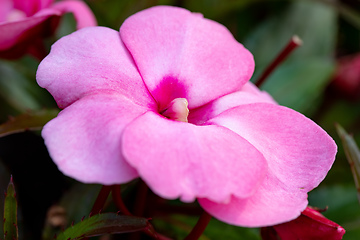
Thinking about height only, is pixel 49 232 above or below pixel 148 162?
below

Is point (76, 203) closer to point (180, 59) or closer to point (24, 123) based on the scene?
point (24, 123)

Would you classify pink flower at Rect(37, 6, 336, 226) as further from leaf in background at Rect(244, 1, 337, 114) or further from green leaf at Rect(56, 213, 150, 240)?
leaf in background at Rect(244, 1, 337, 114)

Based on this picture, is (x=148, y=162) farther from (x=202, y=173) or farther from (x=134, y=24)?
(x=134, y=24)

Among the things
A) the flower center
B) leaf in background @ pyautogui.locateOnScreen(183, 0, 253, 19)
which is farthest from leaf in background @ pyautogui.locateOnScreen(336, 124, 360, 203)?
leaf in background @ pyautogui.locateOnScreen(183, 0, 253, 19)

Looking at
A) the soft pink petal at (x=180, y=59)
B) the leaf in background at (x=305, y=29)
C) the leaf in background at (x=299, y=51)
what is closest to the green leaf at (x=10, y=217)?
the soft pink petal at (x=180, y=59)

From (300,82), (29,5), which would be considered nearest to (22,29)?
(29,5)

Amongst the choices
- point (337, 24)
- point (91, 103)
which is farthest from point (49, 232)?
point (337, 24)
